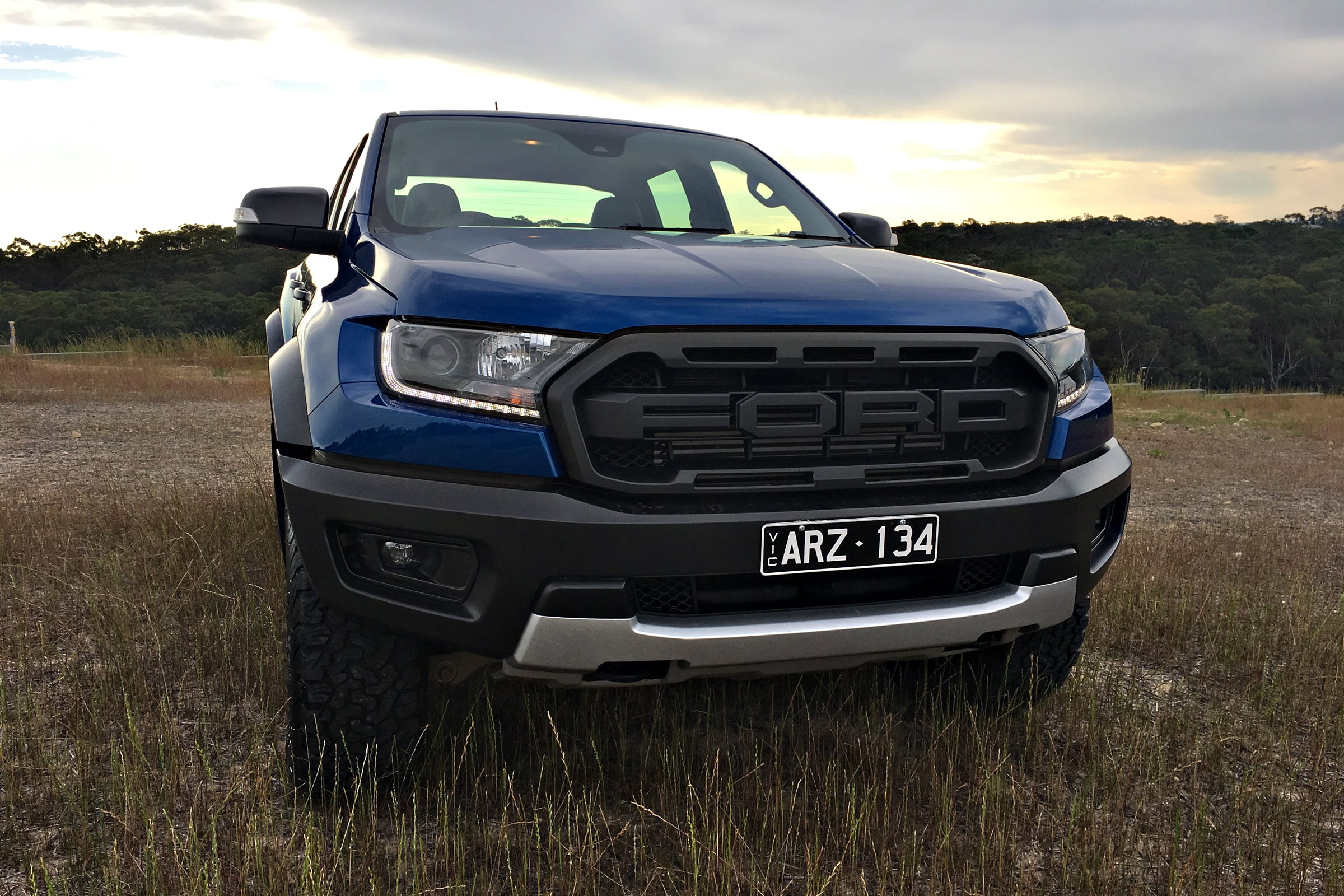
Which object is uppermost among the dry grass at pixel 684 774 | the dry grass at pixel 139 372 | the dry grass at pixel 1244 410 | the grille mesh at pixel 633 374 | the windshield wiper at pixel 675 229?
the windshield wiper at pixel 675 229

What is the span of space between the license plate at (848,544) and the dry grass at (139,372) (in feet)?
43.7

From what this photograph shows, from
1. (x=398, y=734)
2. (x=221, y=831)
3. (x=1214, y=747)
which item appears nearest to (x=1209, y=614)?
(x=1214, y=747)

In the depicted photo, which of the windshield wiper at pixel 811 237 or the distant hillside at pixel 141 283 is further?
the distant hillside at pixel 141 283

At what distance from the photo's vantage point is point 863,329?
7.26ft

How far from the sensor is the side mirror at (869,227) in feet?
12.5

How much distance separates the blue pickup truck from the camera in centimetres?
206

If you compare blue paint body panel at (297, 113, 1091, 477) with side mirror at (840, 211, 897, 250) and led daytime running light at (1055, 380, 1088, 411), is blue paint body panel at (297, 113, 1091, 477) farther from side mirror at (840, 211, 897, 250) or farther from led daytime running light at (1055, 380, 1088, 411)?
side mirror at (840, 211, 897, 250)

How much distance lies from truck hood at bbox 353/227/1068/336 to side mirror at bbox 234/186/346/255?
295 millimetres

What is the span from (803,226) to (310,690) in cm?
222

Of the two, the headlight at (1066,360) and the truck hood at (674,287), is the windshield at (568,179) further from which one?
the headlight at (1066,360)

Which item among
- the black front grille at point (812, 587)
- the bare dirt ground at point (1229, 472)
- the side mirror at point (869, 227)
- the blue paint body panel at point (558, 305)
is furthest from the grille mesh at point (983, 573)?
the bare dirt ground at point (1229, 472)

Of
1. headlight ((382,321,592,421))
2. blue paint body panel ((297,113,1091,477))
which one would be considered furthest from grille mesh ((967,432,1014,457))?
headlight ((382,321,592,421))

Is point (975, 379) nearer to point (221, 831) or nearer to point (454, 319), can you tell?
point (454, 319)

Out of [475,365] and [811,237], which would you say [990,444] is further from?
[811,237]
